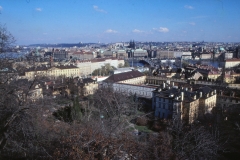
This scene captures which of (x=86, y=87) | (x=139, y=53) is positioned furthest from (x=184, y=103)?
(x=139, y=53)

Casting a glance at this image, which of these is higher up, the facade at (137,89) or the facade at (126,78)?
the facade at (126,78)

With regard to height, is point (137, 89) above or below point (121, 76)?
below

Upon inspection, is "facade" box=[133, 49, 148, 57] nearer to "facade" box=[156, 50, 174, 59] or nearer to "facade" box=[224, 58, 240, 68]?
"facade" box=[156, 50, 174, 59]

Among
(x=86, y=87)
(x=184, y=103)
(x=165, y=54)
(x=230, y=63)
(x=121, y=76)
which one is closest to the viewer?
(x=184, y=103)

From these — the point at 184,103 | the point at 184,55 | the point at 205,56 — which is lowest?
the point at 184,103

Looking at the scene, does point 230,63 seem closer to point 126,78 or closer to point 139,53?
point 126,78

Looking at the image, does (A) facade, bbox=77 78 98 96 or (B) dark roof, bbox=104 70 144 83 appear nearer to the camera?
(A) facade, bbox=77 78 98 96

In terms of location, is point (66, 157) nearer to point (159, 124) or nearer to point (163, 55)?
point (159, 124)

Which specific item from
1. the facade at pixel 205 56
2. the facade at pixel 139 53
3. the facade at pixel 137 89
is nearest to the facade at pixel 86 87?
the facade at pixel 137 89

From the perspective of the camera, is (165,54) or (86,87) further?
(165,54)

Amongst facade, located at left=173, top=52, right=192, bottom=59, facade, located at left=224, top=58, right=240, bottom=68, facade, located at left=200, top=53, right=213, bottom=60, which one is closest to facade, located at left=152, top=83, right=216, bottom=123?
facade, located at left=224, top=58, right=240, bottom=68

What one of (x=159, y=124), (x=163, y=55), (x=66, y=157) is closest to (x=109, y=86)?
(x=159, y=124)

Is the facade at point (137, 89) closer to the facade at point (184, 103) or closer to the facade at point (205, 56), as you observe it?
the facade at point (184, 103)
